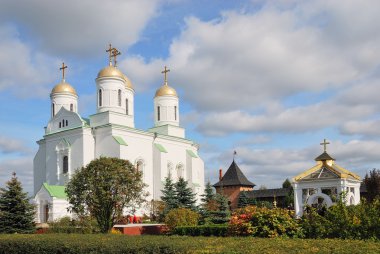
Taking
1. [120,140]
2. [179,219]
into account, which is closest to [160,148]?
[120,140]

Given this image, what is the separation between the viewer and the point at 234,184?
48.6m

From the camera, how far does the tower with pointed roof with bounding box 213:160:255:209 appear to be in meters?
48.4

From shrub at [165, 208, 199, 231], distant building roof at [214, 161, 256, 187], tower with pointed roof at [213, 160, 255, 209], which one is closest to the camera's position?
shrub at [165, 208, 199, 231]

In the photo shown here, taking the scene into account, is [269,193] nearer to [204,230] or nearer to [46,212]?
[46,212]

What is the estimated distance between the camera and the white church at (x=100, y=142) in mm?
37812

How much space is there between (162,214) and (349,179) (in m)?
12.6

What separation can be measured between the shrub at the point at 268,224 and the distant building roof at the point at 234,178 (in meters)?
33.9

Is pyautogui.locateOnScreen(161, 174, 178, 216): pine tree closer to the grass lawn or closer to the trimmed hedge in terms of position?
the trimmed hedge

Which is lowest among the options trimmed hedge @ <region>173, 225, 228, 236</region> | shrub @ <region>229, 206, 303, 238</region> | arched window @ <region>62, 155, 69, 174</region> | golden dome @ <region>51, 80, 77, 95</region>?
trimmed hedge @ <region>173, 225, 228, 236</region>

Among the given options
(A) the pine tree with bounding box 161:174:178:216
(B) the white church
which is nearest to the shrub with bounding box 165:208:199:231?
(A) the pine tree with bounding box 161:174:178:216

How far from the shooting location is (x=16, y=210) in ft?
83.2

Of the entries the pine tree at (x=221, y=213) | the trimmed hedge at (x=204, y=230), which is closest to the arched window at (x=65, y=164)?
the pine tree at (x=221, y=213)

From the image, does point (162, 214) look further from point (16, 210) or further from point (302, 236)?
point (302, 236)

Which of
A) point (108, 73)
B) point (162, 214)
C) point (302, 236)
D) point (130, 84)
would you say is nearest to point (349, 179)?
point (162, 214)
